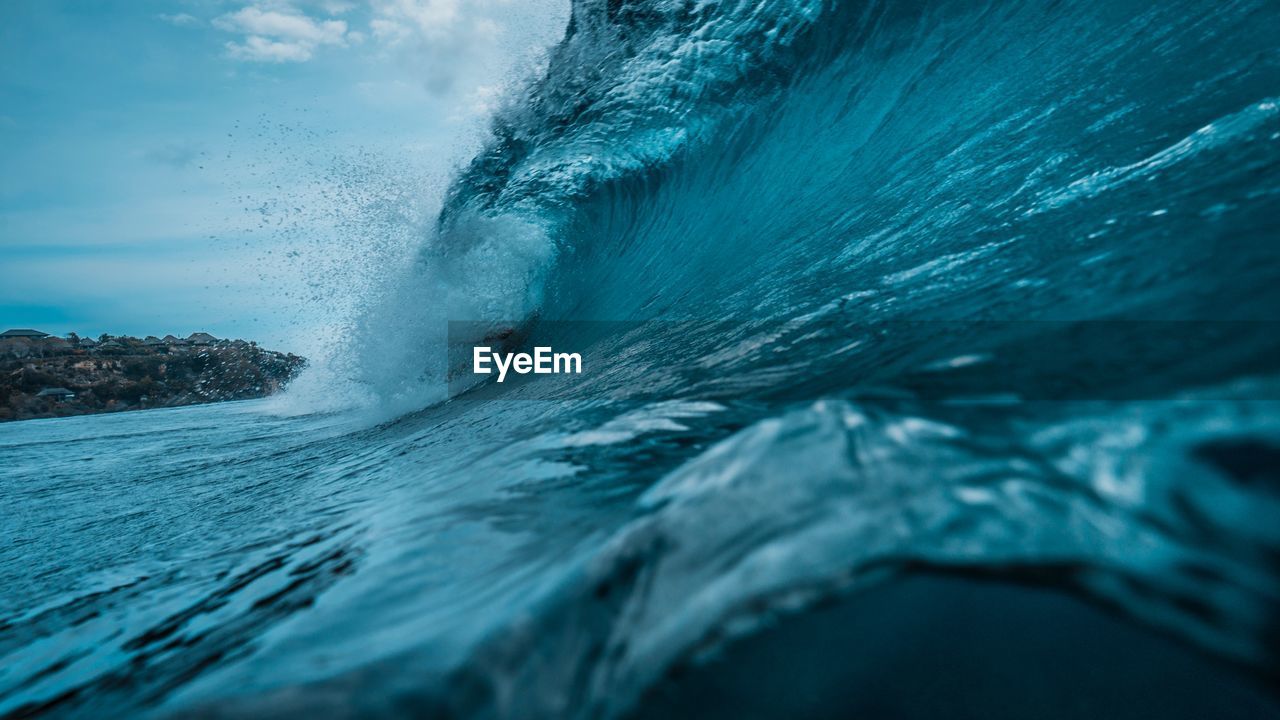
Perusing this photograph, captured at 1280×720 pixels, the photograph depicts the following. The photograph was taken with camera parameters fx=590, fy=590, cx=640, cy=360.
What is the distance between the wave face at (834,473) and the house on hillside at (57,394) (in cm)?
4953

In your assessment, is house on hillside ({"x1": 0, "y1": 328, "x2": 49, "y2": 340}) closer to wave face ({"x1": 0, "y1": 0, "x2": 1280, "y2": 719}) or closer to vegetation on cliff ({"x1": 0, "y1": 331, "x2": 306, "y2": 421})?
vegetation on cliff ({"x1": 0, "y1": 331, "x2": 306, "y2": 421})

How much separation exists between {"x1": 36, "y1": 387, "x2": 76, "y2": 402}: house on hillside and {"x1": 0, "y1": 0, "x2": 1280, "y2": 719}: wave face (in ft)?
163

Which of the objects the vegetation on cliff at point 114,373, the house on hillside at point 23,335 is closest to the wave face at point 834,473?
the vegetation on cliff at point 114,373

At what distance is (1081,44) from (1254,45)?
56.9 inches

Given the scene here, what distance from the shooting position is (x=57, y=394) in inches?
1581

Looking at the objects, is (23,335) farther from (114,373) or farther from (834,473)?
(834,473)

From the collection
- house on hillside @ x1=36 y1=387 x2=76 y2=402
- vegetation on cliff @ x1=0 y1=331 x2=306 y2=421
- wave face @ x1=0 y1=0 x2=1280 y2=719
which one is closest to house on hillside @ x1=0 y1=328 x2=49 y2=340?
vegetation on cliff @ x1=0 y1=331 x2=306 y2=421

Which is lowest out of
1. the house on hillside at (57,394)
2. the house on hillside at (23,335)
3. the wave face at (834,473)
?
the wave face at (834,473)

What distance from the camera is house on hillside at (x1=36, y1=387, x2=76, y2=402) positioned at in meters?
39.7

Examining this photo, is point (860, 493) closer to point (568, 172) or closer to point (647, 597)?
point (647, 597)

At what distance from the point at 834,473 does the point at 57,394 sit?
56071 millimetres

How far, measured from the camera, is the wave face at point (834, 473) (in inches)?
24.7

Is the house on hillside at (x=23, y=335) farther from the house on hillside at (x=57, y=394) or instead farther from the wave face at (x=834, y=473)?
the wave face at (x=834, y=473)

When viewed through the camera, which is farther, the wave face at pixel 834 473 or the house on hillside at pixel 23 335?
the house on hillside at pixel 23 335
